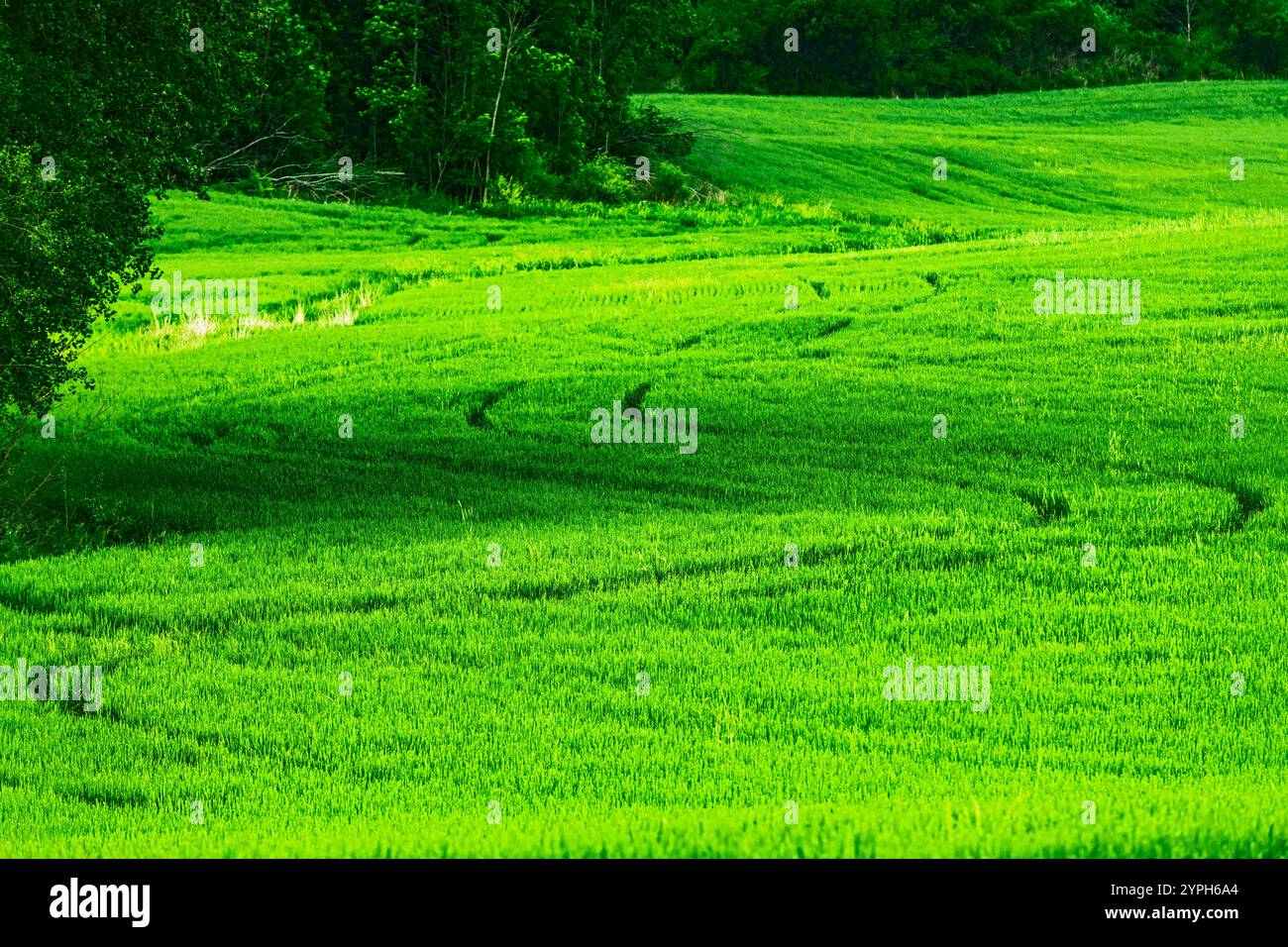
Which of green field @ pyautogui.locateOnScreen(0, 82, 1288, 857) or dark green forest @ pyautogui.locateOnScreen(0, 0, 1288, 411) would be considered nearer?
green field @ pyautogui.locateOnScreen(0, 82, 1288, 857)

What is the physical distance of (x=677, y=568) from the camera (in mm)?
15336

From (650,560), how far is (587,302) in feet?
54.8

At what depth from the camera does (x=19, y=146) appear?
55.1ft

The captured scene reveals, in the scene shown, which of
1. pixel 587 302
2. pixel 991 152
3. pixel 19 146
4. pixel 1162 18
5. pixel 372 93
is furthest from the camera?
pixel 1162 18

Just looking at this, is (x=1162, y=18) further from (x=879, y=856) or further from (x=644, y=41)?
(x=879, y=856)

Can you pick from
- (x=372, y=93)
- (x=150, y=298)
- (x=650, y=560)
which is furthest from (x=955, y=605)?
(x=372, y=93)

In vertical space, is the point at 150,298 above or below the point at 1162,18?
below

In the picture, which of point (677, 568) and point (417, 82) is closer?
point (677, 568)

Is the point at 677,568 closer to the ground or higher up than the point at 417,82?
closer to the ground

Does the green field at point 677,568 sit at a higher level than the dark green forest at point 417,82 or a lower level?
lower

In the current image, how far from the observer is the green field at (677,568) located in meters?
9.25

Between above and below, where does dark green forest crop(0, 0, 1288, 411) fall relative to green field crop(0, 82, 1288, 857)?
above

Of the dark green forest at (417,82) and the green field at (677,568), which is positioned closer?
the green field at (677,568)

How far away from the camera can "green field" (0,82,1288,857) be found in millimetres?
9250
